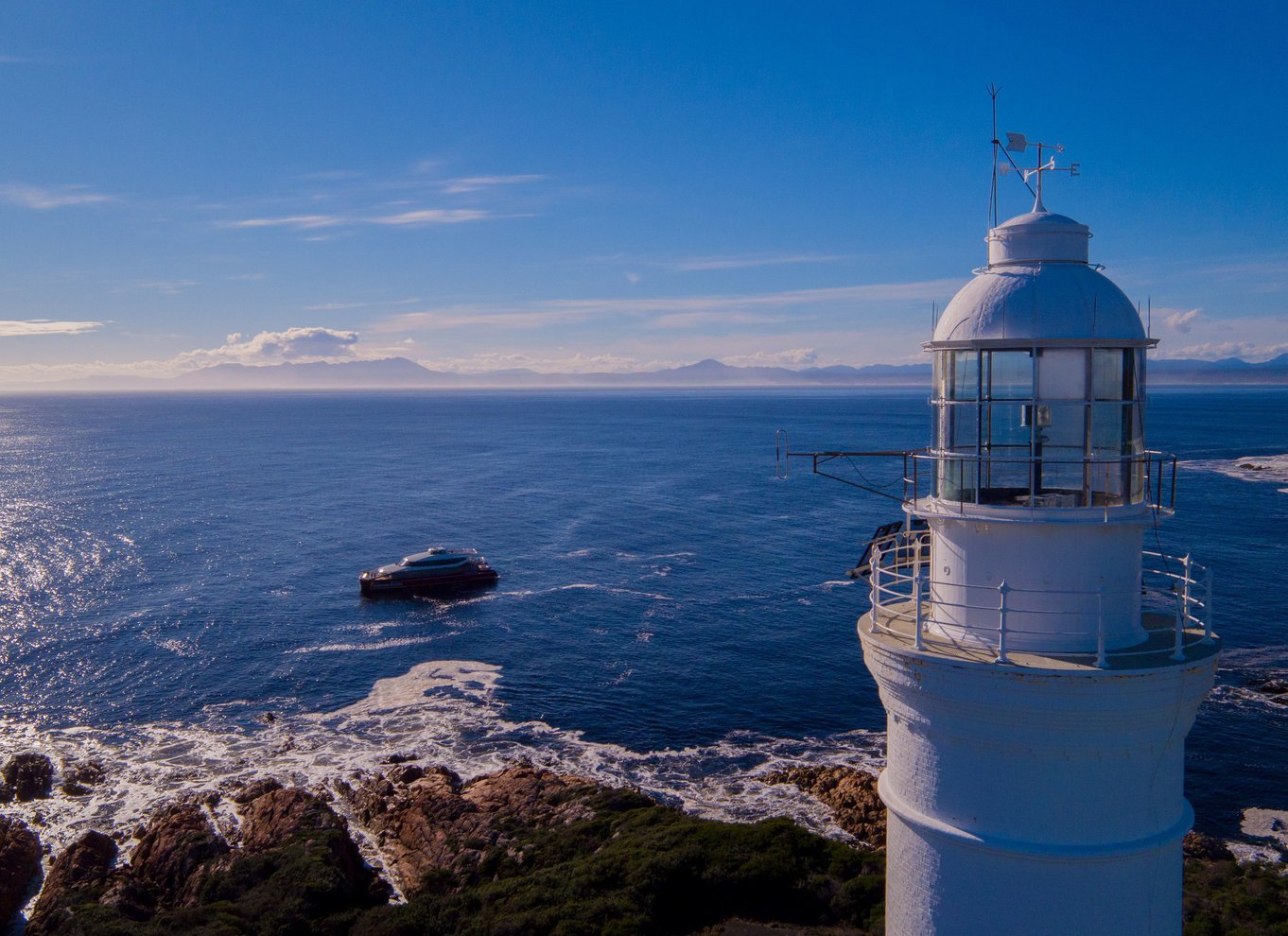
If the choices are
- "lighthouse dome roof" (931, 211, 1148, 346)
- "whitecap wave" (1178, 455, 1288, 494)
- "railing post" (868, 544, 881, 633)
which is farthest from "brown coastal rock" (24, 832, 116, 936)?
"whitecap wave" (1178, 455, 1288, 494)

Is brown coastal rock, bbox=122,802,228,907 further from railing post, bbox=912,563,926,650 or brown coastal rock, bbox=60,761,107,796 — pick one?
railing post, bbox=912,563,926,650

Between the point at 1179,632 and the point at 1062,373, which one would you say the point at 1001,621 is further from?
the point at 1062,373

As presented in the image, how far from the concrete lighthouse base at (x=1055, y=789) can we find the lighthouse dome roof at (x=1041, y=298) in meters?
2.62

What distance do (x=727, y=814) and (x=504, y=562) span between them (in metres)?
33.6

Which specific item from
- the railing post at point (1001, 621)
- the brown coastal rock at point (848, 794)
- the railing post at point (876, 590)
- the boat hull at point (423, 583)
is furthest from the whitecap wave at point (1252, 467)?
the railing post at point (1001, 621)

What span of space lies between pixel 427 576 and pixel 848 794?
31.2m

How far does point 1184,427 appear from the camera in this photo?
15400 cm

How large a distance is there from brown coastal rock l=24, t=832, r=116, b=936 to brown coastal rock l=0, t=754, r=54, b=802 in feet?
14.8

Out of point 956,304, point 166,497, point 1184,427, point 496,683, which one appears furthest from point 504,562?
point 1184,427

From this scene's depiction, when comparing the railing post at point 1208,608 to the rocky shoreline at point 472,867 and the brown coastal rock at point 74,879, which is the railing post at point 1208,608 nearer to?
the rocky shoreline at point 472,867

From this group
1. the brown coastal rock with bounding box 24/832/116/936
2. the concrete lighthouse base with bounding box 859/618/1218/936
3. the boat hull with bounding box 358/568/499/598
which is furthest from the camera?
the boat hull with bounding box 358/568/499/598

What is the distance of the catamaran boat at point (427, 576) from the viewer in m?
52.0

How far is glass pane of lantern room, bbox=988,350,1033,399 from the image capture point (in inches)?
317

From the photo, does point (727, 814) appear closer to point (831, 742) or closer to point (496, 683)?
point (831, 742)
